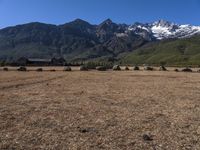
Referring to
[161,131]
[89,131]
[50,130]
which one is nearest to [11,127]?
[50,130]

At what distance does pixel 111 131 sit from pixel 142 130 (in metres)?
1.43

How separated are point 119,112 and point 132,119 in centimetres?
253

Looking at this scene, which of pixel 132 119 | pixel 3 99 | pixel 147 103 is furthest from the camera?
pixel 3 99

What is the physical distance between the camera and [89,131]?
52.8ft

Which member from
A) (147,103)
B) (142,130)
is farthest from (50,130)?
(147,103)

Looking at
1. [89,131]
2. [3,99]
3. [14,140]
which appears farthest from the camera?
[3,99]

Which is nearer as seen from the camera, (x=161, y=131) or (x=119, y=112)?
(x=161, y=131)

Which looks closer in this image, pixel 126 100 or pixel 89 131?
pixel 89 131

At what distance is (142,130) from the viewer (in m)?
16.4

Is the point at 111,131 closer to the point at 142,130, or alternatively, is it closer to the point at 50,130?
the point at 142,130

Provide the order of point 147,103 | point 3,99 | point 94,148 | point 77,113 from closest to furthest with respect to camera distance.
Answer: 1. point 94,148
2. point 77,113
3. point 147,103
4. point 3,99

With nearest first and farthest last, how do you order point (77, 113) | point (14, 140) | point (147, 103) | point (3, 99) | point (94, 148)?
1. point (94, 148)
2. point (14, 140)
3. point (77, 113)
4. point (147, 103)
5. point (3, 99)

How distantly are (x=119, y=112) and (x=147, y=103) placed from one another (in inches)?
191

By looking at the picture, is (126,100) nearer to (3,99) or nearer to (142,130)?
(3,99)
